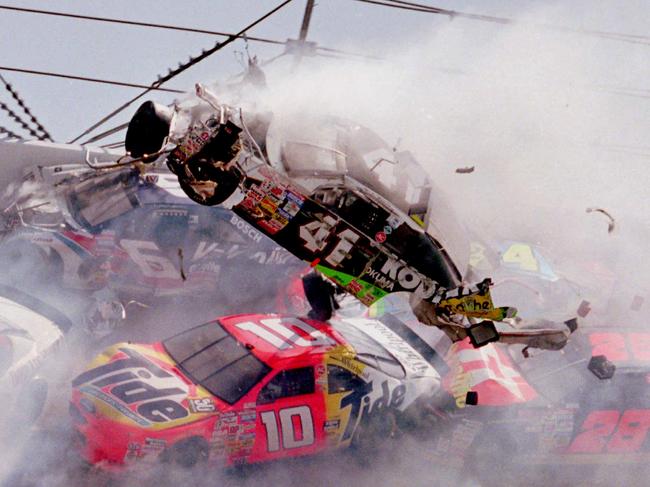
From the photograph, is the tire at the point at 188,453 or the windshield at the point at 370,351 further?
the windshield at the point at 370,351

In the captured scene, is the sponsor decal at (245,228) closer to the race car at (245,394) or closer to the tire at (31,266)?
the tire at (31,266)

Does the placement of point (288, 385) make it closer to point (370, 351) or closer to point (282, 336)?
point (282, 336)

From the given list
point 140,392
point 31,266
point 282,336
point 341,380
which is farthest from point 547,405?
point 31,266

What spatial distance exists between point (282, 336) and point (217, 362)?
64 cm

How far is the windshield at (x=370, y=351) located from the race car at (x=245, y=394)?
2cm

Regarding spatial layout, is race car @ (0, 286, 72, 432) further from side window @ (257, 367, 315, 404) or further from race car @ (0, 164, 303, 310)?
side window @ (257, 367, 315, 404)

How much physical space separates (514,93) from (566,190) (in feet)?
8.37

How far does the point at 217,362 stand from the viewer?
6.28 m

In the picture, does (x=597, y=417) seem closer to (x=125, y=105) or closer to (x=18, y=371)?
(x=18, y=371)

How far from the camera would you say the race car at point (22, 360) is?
19.4 ft

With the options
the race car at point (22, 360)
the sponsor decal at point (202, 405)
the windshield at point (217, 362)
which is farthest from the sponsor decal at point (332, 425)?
the race car at point (22, 360)

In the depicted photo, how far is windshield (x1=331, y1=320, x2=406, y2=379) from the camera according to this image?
261 inches

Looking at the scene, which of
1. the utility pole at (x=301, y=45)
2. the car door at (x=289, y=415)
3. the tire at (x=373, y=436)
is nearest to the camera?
the car door at (x=289, y=415)

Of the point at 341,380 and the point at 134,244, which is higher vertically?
the point at 134,244
